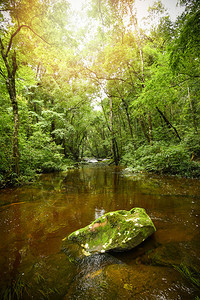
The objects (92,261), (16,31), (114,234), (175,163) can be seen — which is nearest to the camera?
(92,261)

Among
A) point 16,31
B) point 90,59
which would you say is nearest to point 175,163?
point 16,31

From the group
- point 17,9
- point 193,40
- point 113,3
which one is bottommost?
point 193,40

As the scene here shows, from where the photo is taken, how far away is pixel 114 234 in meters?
2.11

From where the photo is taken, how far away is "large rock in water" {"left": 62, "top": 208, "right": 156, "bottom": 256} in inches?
77.2

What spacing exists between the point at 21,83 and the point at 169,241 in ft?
31.9

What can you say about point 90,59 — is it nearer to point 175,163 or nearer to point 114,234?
point 175,163

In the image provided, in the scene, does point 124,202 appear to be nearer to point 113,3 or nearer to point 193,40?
point 193,40

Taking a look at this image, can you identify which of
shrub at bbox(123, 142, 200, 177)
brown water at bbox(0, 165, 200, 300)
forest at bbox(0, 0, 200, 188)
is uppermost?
forest at bbox(0, 0, 200, 188)

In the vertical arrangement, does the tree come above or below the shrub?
above

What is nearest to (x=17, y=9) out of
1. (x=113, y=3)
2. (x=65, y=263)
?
(x=113, y=3)

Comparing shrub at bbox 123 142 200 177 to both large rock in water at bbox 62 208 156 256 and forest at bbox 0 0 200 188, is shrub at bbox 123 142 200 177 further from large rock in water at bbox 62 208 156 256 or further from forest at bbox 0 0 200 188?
large rock in water at bbox 62 208 156 256

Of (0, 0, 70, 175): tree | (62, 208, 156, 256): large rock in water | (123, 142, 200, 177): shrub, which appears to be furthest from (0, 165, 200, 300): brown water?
(0, 0, 70, 175): tree

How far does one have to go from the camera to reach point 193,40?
3.91 meters

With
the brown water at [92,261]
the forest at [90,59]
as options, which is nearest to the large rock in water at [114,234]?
the brown water at [92,261]
